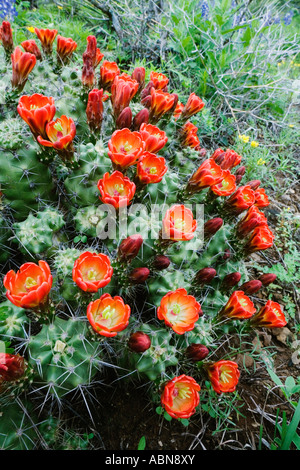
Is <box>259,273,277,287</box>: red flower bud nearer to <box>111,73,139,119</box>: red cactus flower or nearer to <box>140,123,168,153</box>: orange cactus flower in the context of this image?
<box>140,123,168,153</box>: orange cactus flower

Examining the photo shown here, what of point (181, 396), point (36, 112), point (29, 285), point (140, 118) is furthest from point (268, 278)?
point (36, 112)

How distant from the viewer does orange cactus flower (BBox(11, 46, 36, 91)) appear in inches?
71.4

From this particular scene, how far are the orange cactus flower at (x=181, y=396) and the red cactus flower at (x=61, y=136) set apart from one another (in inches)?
50.4

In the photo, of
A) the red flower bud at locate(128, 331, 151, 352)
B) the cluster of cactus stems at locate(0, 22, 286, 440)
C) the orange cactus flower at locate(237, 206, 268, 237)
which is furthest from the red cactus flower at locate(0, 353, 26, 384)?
the orange cactus flower at locate(237, 206, 268, 237)

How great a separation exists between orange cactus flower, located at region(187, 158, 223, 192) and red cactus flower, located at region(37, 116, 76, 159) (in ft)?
2.46

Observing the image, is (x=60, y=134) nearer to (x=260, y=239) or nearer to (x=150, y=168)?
(x=150, y=168)

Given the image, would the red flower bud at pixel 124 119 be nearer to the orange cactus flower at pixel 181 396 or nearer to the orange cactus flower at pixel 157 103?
the orange cactus flower at pixel 157 103

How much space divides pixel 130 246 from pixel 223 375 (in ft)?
2.74

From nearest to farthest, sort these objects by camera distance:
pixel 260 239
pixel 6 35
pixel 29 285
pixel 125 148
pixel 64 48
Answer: pixel 29 285
pixel 125 148
pixel 260 239
pixel 6 35
pixel 64 48

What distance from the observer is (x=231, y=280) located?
1.87m

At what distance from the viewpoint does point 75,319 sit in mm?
1491

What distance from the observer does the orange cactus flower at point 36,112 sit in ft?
5.01

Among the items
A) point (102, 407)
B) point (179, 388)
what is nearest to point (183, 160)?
point (179, 388)
